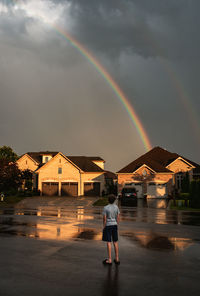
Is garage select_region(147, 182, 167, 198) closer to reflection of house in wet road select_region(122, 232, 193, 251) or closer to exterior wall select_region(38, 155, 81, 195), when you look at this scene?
exterior wall select_region(38, 155, 81, 195)

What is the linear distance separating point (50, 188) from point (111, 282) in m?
47.5

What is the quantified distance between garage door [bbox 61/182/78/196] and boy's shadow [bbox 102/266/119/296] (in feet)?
149

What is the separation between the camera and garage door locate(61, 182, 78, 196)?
172ft

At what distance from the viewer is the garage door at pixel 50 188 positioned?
172 feet

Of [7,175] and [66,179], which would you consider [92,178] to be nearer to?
[66,179]

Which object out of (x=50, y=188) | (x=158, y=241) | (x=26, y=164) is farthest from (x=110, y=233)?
(x=26, y=164)

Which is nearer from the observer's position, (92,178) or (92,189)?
(92,189)

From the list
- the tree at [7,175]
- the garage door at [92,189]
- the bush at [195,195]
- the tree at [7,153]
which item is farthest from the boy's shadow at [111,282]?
the tree at [7,153]

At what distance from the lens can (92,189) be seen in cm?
5281

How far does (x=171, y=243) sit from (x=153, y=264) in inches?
128

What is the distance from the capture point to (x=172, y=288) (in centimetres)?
596

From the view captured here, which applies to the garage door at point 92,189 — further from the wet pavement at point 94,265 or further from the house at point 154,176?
the wet pavement at point 94,265

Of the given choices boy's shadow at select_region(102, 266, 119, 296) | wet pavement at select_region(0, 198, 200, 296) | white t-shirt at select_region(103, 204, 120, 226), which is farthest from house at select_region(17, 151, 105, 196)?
boy's shadow at select_region(102, 266, 119, 296)

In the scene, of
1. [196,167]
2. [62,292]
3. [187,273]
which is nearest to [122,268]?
[187,273]
